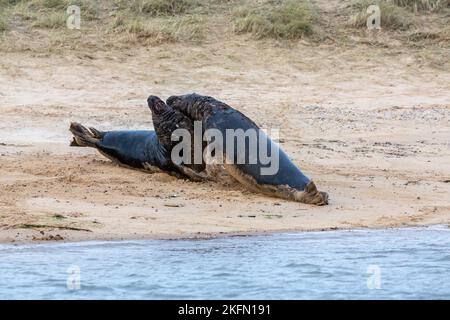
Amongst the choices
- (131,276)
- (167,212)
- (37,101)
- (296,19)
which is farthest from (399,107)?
(131,276)

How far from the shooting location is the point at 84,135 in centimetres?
1108

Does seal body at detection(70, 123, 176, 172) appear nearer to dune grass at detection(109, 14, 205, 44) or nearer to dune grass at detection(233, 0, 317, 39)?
dune grass at detection(109, 14, 205, 44)

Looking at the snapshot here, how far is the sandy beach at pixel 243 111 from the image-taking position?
906 centimetres

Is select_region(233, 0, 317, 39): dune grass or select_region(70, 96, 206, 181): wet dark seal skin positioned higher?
select_region(233, 0, 317, 39): dune grass

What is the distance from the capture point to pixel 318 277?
8.12 m

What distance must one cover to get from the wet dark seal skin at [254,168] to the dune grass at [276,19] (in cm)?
550

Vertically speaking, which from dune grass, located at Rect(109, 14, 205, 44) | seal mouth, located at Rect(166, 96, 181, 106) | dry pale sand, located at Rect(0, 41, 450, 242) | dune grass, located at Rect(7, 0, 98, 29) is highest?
dune grass, located at Rect(7, 0, 98, 29)

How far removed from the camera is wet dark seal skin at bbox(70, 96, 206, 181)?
10.2 meters

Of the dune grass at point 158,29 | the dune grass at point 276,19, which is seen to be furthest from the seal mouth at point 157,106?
the dune grass at point 276,19

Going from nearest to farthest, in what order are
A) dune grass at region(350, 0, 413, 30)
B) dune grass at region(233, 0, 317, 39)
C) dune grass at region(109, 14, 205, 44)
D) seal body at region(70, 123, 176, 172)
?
1. seal body at region(70, 123, 176, 172)
2. dune grass at region(109, 14, 205, 44)
3. dune grass at region(233, 0, 317, 39)
4. dune grass at region(350, 0, 413, 30)

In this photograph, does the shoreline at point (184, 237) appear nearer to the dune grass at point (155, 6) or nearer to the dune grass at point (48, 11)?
the dune grass at point (48, 11)

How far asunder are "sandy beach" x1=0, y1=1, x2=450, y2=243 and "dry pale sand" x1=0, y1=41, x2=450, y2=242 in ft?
0.06

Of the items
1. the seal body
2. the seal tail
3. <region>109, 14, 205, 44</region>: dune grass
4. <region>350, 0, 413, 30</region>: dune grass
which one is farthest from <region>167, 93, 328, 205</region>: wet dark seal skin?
<region>350, 0, 413, 30</region>: dune grass
